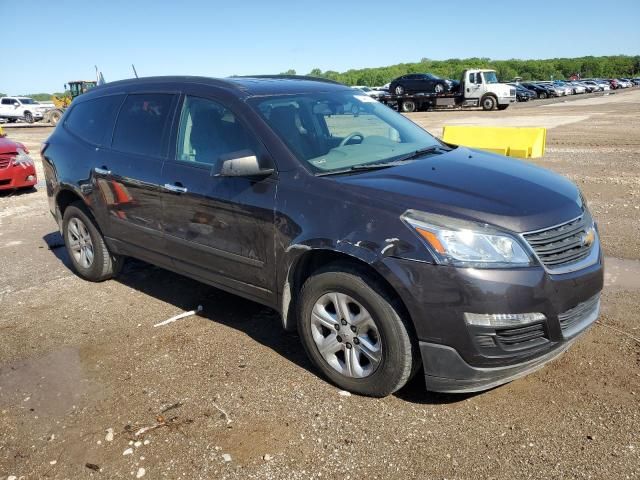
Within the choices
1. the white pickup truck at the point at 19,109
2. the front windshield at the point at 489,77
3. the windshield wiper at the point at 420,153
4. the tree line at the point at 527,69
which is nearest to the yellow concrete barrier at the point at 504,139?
the windshield wiper at the point at 420,153

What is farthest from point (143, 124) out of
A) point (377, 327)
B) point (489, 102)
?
point (489, 102)

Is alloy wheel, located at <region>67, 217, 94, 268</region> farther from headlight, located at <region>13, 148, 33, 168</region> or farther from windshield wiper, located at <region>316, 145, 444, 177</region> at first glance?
headlight, located at <region>13, 148, 33, 168</region>

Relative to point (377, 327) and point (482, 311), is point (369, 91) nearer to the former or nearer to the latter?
point (377, 327)

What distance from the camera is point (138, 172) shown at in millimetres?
4449

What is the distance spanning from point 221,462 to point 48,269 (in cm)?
414

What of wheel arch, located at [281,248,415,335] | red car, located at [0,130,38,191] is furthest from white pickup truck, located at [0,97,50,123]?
wheel arch, located at [281,248,415,335]

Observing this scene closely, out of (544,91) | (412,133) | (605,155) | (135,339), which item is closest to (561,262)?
(412,133)

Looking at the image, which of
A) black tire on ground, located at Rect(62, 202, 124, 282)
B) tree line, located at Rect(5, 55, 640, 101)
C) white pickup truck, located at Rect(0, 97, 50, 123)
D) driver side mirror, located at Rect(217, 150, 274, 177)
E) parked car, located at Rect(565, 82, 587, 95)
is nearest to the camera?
driver side mirror, located at Rect(217, 150, 274, 177)

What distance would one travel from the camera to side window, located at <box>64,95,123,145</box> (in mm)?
4980

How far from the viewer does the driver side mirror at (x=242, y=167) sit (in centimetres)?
346

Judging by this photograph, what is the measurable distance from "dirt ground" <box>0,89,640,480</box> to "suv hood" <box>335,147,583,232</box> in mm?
1054

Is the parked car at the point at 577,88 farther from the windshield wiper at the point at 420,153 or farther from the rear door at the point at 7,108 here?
the windshield wiper at the point at 420,153

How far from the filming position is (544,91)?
54.8m

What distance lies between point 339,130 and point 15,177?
811 cm
